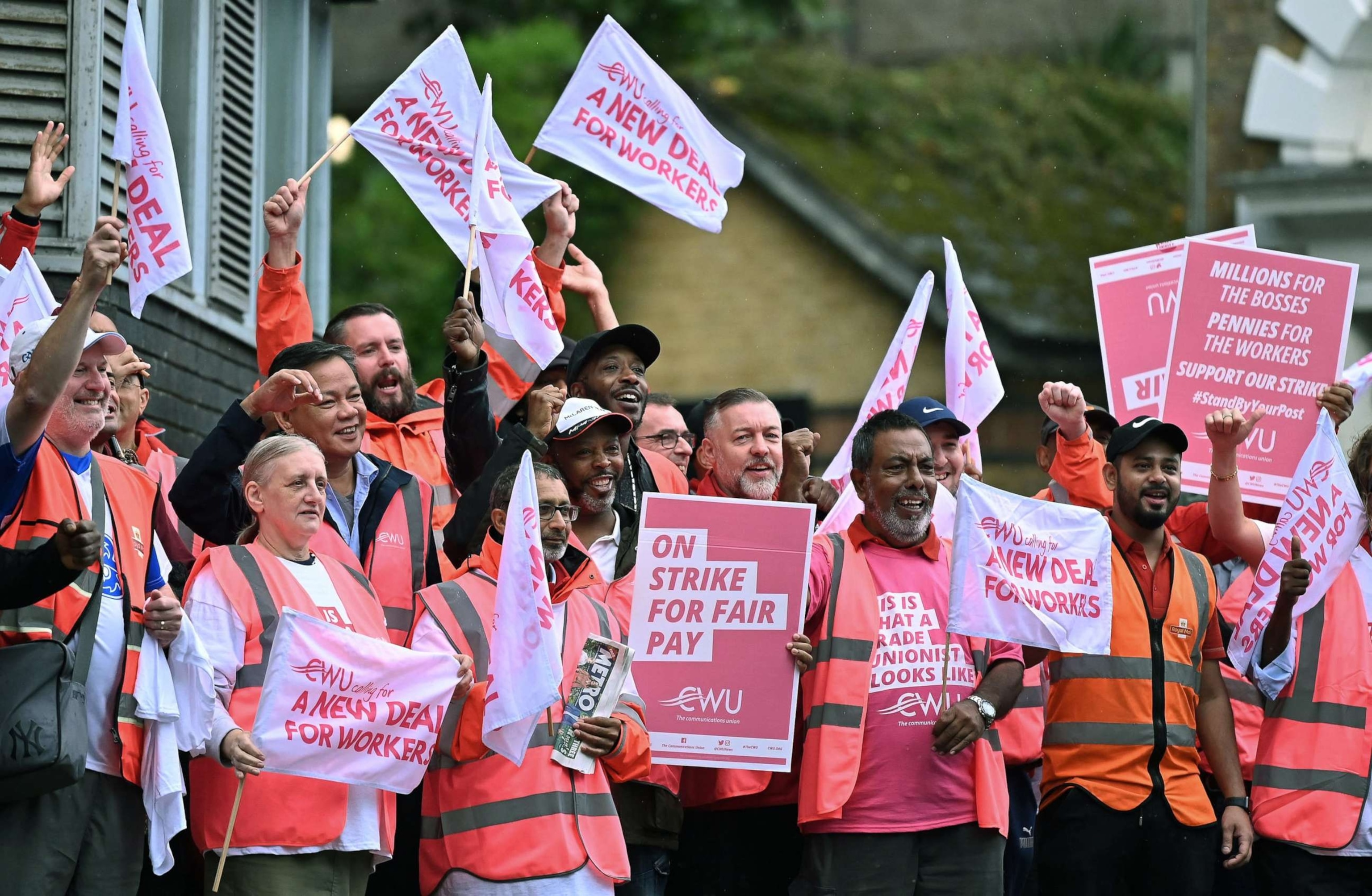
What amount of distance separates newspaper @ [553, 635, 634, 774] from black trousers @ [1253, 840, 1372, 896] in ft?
7.95

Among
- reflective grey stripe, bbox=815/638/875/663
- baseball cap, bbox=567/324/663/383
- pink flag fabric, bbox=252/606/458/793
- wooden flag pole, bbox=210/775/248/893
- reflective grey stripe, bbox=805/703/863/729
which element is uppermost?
baseball cap, bbox=567/324/663/383

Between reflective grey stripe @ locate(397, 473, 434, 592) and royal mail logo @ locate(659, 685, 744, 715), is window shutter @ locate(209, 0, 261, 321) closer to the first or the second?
reflective grey stripe @ locate(397, 473, 434, 592)

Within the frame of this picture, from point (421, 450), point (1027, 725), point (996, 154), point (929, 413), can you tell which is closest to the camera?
point (1027, 725)

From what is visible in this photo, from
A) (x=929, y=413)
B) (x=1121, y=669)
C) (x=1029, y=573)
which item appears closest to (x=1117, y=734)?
(x=1121, y=669)

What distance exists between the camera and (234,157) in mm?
11039

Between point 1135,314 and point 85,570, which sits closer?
point 85,570

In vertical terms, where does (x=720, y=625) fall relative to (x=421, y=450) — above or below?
below

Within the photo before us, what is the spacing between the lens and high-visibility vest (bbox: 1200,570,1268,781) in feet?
25.8

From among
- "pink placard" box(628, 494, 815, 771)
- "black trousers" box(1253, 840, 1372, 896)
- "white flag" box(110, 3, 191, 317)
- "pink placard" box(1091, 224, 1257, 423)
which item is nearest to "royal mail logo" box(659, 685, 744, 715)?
"pink placard" box(628, 494, 815, 771)

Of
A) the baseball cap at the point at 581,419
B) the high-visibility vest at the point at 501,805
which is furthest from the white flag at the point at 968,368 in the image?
the high-visibility vest at the point at 501,805

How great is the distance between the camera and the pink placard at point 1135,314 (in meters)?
8.62

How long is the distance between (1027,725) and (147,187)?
3.64m

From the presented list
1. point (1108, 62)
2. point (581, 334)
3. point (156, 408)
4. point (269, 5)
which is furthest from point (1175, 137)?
point (156, 408)

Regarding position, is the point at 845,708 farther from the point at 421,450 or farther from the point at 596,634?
the point at 421,450
